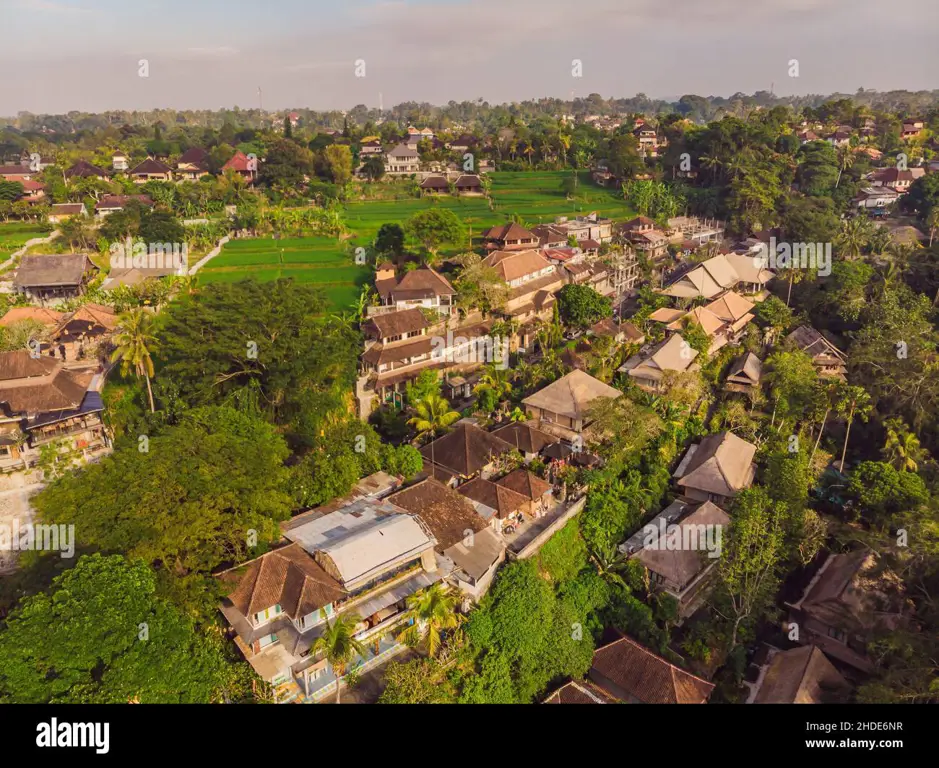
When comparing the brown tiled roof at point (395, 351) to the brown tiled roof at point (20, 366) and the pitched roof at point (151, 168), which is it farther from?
the pitched roof at point (151, 168)

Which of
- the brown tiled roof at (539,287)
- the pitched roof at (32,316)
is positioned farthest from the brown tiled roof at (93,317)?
the brown tiled roof at (539,287)

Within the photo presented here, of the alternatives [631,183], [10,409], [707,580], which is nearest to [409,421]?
[707,580]

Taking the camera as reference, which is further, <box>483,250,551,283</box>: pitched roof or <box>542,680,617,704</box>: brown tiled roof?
<box>483,250,551,283</box>: pitched roof

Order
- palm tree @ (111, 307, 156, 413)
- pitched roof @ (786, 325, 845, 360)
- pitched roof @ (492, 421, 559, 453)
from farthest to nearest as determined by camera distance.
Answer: pitched roof @ (786, 325, 845, 360) < pitched roof @ (492, 421, 559, 453) < palm tree @ (111, 307, 156, 413)

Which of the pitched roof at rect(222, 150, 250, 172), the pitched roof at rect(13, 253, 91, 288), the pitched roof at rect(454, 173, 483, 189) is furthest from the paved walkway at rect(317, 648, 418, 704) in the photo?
the pitched roof at rect(222, 150, 250, 172)

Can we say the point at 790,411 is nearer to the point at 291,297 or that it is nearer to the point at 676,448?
the point at 676,448

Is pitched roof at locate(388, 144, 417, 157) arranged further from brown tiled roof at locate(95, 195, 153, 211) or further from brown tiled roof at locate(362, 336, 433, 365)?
brown tiled roof at locate(362, 336, 433, 365)
